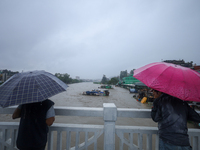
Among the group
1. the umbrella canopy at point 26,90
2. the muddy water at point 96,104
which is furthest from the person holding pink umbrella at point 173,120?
the muddy water at point 96,104

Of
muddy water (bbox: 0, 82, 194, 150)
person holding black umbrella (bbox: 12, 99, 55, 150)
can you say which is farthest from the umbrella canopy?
muddy water (bbox: 0, 82, 194, 150)

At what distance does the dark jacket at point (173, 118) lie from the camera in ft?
4.53

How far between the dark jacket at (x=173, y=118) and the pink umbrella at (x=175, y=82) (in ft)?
0.64

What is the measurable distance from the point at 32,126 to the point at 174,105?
6.82 feet

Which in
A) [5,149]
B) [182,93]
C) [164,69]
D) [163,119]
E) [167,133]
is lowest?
[5,149]

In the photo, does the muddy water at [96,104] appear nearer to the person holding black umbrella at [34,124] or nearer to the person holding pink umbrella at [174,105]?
the person holding black umbrella at [34,124]

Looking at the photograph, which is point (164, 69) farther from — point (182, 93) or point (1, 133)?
point (1, 133)

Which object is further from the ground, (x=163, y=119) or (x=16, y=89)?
(x=16, y=89)

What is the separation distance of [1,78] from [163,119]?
57.8m

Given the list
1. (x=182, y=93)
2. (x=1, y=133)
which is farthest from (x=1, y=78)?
(x=182, y=93)

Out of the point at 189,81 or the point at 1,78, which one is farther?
the point at 1,78

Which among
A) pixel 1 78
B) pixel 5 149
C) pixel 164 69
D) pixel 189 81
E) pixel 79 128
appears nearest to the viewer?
pixel 189 81

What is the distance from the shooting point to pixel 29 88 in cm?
145

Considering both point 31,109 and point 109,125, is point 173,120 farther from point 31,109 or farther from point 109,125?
point 31,109
